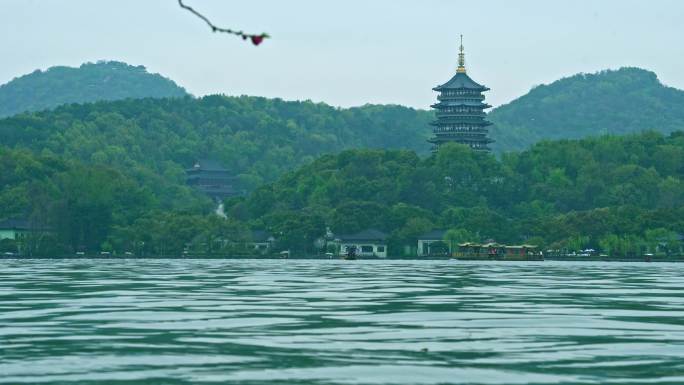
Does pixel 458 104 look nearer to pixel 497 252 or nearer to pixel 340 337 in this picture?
pixel 497 252

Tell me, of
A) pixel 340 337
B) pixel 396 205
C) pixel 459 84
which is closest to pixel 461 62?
pixel 459 84

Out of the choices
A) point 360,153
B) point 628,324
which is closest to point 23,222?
point 360,153

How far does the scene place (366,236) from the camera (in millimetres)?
147250

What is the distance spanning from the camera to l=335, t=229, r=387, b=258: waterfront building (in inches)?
5773

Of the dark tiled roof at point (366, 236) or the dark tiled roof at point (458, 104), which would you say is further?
the dark tiled roof at point (458, 104)

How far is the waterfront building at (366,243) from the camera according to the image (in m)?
147

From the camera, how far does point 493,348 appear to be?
27547 millimetres

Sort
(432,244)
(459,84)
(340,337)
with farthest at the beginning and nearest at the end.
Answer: (459,84), (432,244), (340,337)

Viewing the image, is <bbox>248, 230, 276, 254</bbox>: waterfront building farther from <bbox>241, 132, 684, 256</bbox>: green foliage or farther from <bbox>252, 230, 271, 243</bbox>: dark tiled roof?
<bbox>241, 132, 684, 256</bbox>: green foliage

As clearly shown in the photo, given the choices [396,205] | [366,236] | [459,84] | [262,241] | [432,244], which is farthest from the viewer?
[459,84]

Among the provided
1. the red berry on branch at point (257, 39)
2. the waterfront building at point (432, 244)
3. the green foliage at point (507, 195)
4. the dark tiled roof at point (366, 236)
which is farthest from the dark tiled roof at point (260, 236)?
the red berry on branch at point (257, 39)

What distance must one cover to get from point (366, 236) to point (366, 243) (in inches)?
33.5

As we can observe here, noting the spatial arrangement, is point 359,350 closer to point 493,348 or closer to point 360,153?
point 493,348

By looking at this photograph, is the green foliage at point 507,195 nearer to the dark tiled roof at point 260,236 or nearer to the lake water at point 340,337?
the dark tiled roof at point 260,236
